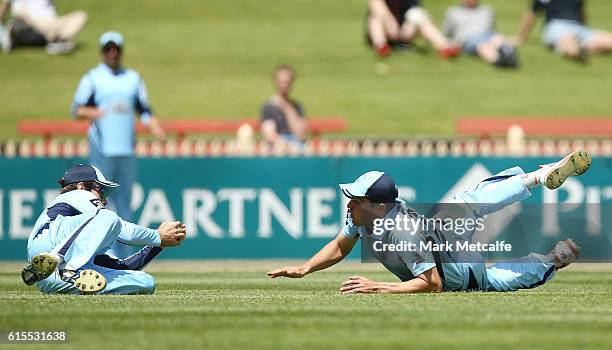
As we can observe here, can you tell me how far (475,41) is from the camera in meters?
22.8

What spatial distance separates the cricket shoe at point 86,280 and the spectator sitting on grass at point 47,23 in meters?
13.3

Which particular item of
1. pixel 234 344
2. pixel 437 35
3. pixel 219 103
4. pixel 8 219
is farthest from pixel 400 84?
pixel 234 344

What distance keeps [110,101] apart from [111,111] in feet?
0.38

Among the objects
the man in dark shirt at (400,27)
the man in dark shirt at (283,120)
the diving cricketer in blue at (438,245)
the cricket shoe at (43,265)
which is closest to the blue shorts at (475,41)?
the man in dark shirt at (400,27)

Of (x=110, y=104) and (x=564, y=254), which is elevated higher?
(x=110, y=104)

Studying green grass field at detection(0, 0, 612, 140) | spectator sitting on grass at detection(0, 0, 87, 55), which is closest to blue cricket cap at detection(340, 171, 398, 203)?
green grass field at detection(0, 0, 612, 140)

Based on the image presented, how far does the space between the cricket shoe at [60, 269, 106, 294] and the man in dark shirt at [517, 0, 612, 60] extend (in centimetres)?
1385

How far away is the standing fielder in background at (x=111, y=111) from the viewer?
15.1 metres

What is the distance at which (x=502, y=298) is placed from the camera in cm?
930

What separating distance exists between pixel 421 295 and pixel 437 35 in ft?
45.1

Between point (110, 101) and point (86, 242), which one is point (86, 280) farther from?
point (110, 101)

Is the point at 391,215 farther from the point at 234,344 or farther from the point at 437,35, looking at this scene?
the point at 437,35

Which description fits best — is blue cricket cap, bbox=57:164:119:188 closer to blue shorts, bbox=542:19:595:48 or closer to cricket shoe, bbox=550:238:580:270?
cricket shoe, bbox=550:238:580:270

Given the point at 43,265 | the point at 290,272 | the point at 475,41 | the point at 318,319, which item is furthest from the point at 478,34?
the point at 318,319
